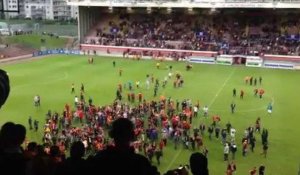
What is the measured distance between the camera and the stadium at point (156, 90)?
19.2 feet

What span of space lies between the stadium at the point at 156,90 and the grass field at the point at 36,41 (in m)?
0.29

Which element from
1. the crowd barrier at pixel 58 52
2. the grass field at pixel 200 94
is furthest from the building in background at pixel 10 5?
the crowd barrier at pixel 58 52

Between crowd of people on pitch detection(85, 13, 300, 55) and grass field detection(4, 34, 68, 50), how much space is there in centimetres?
453

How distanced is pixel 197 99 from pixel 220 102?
1724 millimetres

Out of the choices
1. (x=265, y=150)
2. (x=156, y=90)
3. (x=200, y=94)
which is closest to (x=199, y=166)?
(x=265, y=150)

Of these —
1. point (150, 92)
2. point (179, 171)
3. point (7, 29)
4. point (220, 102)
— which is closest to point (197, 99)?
point (220, 102)

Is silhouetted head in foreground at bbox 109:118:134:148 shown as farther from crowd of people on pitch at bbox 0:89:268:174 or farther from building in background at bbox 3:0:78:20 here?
building in background at bbox 3:0:78:20

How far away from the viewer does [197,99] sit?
3234 centimetres

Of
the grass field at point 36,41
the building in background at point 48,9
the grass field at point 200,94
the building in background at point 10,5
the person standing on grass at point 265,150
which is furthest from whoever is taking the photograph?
the building in background at point 48,9

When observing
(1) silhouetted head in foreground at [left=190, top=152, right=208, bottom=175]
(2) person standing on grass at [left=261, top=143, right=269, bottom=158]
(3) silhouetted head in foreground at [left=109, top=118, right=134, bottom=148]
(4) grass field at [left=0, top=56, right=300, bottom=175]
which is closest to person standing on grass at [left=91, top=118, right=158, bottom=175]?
(3) silhouetted head in foreground at [left=109, top=118, right=134, bottom=148]

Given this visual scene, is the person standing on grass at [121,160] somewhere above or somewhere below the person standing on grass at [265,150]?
above

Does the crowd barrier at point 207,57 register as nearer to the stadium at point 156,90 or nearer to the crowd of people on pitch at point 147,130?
the stadium at point 156,90

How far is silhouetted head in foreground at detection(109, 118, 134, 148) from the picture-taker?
195 inches

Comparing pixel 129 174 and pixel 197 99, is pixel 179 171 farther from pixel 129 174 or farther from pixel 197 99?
pixel 197 99
